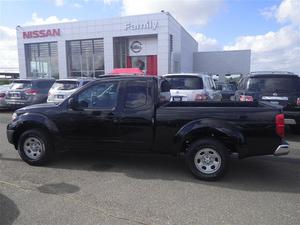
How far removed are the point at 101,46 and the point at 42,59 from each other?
261 inches

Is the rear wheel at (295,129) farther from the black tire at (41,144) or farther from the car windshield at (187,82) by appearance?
the black tire at (41,144)

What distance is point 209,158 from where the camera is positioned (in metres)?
5.22

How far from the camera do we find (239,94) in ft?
29.7

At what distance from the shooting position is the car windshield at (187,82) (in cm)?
964

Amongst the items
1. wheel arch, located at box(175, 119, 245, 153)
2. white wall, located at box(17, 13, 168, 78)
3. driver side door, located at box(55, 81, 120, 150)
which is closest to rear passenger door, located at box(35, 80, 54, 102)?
driver side door, located at box(55, 81, 120, 150)

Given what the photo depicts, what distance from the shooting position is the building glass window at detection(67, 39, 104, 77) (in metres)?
27.5

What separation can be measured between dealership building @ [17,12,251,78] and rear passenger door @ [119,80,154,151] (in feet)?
65.1

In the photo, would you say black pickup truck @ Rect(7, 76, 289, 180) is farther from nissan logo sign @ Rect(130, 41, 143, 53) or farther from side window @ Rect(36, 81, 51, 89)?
nissan logo sign @ Rect(130, 41, 143, 53)

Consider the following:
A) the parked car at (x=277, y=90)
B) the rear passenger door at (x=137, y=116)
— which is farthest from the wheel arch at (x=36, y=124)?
the parked car at (x=277, y=90)

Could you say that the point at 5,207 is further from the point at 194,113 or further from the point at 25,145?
the point at 194,113

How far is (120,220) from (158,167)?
2.31 meters

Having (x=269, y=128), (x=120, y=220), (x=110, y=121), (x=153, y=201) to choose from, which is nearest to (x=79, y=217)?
(x=120, y=220)

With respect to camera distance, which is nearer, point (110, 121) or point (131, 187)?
point (131, 187)

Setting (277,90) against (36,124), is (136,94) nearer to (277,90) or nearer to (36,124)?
(36,124)
